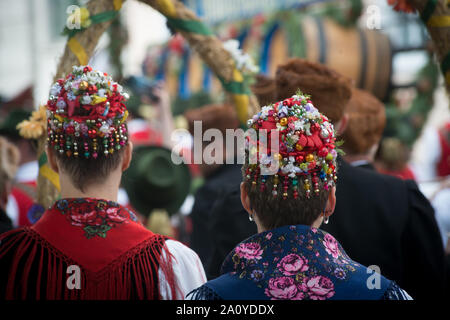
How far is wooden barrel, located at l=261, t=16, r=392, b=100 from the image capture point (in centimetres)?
Answer: 641

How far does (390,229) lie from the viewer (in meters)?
2.12

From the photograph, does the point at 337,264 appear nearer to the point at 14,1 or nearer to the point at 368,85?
the point at 368,85

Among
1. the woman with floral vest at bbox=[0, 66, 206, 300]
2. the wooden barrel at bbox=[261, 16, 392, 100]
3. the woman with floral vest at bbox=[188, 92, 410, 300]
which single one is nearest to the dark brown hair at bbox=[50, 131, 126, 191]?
the woman with floral vest at bbox=[0, 66, 206, 300]

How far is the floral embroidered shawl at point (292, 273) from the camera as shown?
4.57ft

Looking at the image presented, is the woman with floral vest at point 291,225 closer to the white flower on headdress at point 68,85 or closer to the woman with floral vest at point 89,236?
the woman with floral vest at point 89,236

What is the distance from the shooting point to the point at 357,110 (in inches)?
103

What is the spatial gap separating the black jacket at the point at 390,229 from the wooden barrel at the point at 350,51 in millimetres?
4388

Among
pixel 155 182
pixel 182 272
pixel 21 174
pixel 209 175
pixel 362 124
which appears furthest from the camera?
pixel 155 182

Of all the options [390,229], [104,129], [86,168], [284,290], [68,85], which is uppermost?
[68,85]

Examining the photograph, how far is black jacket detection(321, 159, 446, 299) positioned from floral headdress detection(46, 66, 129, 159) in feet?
3.02

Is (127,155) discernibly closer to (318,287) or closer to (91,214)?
(91,214)

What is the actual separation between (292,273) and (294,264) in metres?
0.02

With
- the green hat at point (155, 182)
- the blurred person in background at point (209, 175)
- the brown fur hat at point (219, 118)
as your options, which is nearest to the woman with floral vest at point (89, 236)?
the blurred person in background at point (209, 175)

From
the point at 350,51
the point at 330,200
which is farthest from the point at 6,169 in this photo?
the point at 350,51
